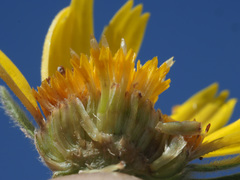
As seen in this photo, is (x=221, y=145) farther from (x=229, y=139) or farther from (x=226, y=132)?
(x=226, y=132)

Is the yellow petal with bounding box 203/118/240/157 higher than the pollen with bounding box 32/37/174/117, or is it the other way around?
the pollen with bounding box 32/37/174/117

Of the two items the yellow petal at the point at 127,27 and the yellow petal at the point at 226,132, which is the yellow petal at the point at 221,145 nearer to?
the yellow petal at the point at 226,132

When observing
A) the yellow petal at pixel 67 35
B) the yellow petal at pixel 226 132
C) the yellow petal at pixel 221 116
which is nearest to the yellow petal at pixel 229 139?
the yellow petal at pixel 226 132

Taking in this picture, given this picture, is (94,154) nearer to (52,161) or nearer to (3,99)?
(52,161)

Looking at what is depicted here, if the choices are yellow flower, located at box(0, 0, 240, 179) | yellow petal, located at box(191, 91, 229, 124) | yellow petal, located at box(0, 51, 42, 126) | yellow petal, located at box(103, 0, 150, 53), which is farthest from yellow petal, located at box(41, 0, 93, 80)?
yellow petal, located at box(191, 91, 229, 124)

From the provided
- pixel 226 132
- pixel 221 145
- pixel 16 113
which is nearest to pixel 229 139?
pixel 221 145

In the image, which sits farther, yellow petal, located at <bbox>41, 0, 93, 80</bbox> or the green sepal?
yellow petal, located at <bbox>41, 0, 93, 80</bbox>

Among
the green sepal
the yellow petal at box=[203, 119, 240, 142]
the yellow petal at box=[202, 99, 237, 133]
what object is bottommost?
the yellow petal at box=[203, 119, 240, 142]

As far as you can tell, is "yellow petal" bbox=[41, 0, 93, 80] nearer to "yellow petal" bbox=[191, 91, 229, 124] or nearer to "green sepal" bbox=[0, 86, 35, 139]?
"green sepal" bbox=[0, 86, 35, 139]
